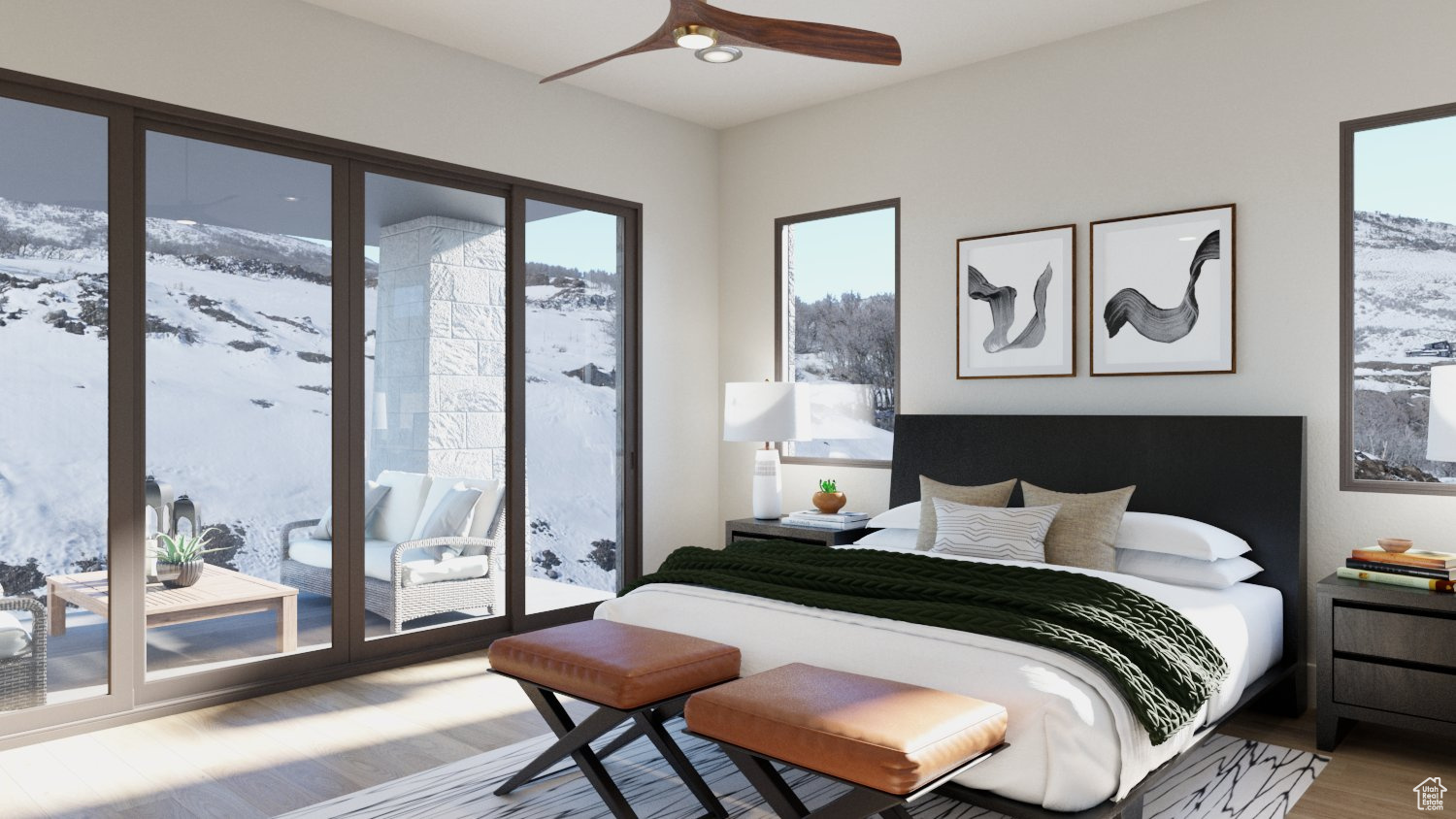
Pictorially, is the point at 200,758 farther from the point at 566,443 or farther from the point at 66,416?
the point at 566,443

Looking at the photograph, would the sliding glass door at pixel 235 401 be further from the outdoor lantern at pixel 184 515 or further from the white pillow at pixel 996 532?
the white pillow at pixel 996 532

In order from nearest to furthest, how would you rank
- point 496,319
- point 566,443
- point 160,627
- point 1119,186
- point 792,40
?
point 792,40, point 160,627, point 1119,186, point 496,319, point 566,443

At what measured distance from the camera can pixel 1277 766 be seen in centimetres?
328

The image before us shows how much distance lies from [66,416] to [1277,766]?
4.35 metres

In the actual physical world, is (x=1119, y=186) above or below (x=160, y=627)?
above

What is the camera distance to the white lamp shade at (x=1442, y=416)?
3229mm

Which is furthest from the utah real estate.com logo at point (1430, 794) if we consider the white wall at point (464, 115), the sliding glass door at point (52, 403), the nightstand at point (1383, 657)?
the sliding glass door at point (52, 403)

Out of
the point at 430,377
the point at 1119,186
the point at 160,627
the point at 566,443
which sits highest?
the point at 1119,186

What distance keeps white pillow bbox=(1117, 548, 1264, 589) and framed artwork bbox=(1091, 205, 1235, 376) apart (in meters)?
0.87

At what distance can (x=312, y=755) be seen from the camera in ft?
11.1

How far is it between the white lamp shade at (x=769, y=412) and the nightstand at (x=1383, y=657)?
2.44 m

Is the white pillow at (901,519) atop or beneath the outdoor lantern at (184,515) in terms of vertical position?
beneath

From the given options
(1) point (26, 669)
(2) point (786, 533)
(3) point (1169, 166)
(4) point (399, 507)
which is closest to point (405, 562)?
(4) point (399, 507)

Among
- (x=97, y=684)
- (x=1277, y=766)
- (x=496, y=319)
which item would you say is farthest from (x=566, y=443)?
(x=1277, y=766)
